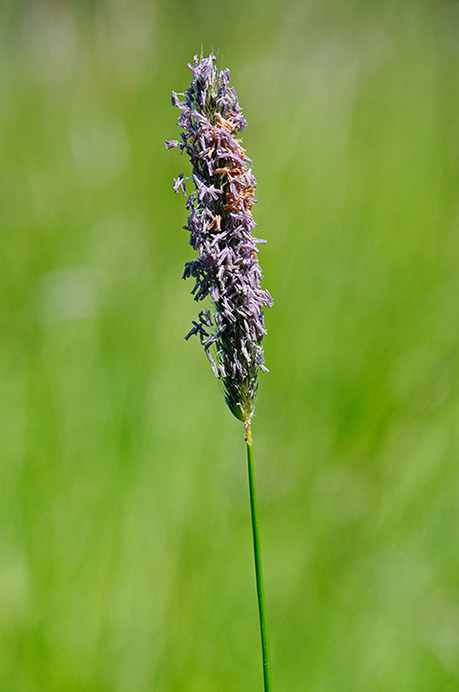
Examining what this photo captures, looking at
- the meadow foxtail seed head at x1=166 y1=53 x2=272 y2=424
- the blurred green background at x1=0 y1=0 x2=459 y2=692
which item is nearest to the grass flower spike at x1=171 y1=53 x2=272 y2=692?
the meadow foxtail seed head at x1=166 y1=53 x2=272 y2=424

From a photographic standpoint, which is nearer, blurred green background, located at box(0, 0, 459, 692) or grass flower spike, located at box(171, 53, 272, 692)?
grass flower spike, located at box(171, 53, 272, 692)

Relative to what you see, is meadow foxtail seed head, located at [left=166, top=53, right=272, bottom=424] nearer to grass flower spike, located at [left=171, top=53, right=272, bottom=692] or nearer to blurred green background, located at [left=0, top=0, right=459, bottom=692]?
grass flower spike, located at [left=171, top=53, right=272, bottom=692]

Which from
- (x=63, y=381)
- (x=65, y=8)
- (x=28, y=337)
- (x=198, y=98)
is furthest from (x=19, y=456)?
(x=65, y=8)

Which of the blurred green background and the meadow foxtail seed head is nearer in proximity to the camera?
the meadow foxtail seed head

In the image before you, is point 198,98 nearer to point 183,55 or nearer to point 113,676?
point 113,676

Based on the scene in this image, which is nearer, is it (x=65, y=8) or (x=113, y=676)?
(x=113, y=676)
